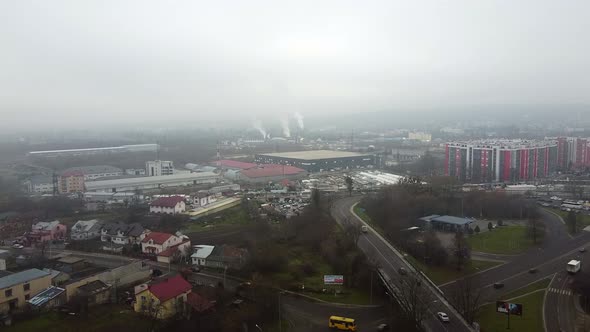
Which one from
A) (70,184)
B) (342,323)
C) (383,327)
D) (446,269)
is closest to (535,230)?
(446,269)

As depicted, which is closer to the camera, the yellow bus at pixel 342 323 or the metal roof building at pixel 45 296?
the yellow bus at pixel 342 323

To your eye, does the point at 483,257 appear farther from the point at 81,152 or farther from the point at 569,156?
the point at 81,152

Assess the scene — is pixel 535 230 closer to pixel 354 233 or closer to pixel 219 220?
pixel 354 233

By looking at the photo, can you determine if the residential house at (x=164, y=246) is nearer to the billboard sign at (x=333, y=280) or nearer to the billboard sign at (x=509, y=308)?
the billboard sign at (x=333, y=280)

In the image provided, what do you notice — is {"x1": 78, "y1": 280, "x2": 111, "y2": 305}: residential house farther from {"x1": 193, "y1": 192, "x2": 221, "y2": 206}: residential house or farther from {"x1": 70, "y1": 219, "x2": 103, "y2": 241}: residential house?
{"x1": 193, "y1": 192, "x2": 221, "y2": 206}: residential house

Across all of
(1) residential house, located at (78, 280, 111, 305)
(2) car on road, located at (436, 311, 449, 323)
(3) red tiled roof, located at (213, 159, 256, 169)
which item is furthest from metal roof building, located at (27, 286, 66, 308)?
(3) red tiled roof, located at (213, 159, 256, 169)

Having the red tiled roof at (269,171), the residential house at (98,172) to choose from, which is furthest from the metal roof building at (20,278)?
the residential house at (98,172)

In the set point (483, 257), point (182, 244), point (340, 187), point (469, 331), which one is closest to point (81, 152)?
point (340, 187)
